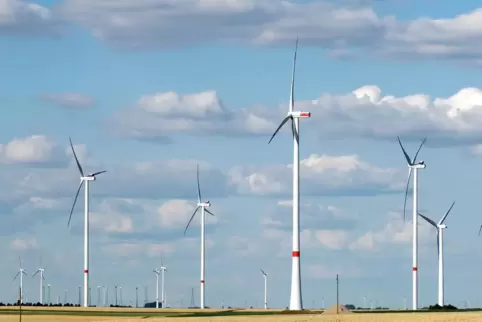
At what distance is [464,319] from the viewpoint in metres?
145

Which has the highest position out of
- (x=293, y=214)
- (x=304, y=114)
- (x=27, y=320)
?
(x=304, y=114)

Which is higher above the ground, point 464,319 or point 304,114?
point 304,114

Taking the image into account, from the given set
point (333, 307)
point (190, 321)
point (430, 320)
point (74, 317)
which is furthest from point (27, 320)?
point (430, 320)

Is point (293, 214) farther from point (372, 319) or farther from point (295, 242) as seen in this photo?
point (372, 319)

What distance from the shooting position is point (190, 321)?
15625 centimetres

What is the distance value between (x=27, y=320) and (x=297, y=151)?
41757 mm

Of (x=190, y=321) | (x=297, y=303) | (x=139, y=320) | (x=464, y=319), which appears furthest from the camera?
(x=297, y=303)

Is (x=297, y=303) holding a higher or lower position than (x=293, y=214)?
lower

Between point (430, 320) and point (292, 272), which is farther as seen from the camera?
point (292, 272)

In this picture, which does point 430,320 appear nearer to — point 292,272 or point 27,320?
point 292,272

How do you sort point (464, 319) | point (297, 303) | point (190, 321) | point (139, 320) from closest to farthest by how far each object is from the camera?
point (464, 319) < point (190, 321) < point (139, 320) < point (297, 303)

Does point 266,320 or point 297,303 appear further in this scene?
point 297,303

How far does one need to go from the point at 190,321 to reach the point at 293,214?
27910 millimetres

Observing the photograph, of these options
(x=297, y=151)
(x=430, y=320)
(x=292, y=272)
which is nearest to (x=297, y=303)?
(x=292, y=272)
